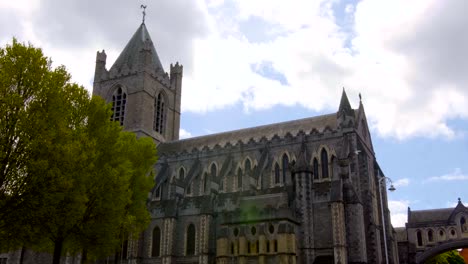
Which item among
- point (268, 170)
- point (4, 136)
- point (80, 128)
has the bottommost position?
point (4, 136)

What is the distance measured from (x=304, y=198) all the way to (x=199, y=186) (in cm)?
1346

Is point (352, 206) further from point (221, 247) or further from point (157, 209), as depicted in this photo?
point (157, 209)

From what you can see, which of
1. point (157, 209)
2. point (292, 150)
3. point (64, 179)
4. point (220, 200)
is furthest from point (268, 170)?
point (64, 179)

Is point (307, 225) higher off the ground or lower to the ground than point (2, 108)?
lower

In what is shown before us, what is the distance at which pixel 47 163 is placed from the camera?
1606 centimetres

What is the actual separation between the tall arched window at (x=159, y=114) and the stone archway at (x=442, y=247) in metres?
38.6

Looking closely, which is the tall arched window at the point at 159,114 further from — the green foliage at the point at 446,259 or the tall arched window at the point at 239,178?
the green foliage at the point at 446,259

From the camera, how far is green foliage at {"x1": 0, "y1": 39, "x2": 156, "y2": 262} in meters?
16.1

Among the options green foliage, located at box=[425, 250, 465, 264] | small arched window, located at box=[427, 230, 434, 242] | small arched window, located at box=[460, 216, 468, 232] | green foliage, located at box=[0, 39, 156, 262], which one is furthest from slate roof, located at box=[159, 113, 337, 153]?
green foliage, located at box=[425, 250, 465, 264]

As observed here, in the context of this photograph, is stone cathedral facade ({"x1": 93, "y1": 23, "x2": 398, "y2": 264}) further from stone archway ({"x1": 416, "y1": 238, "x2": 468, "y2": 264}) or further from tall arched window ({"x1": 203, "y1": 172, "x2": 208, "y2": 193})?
stone archway ({"x1": 416, "y1": 238, "x2": 468, "y2": 264})

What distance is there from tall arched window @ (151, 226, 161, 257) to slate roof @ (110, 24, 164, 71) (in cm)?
2213

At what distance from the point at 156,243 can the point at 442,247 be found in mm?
40667

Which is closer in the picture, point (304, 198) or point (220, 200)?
point (304, 198)

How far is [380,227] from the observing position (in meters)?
39.2
